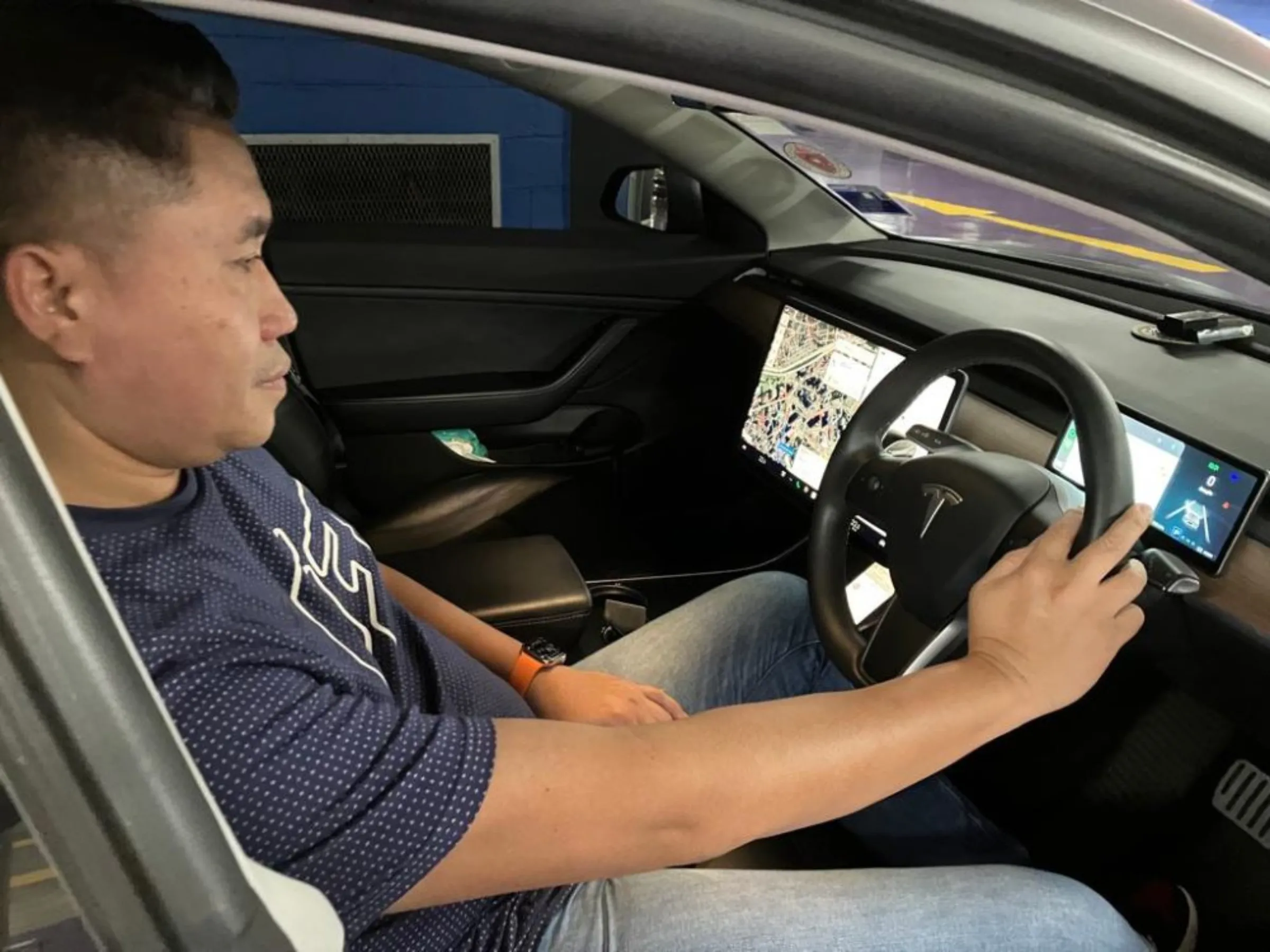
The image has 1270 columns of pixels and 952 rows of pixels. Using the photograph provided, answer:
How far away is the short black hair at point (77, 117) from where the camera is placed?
674 mm

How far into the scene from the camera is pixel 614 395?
230cm

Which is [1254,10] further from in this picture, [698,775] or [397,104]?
[698,775]

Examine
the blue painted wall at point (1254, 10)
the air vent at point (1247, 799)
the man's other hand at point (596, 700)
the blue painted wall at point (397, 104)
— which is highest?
the blue painted wall at point (1254, 10)

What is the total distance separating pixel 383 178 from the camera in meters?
3.29

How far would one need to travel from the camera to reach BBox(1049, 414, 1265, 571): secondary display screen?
1.09 metres

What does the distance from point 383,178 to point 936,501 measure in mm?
2613

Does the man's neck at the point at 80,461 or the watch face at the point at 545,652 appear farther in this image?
the watch face at the point at 545,652

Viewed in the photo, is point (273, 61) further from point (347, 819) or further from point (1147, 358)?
point (347, 819)

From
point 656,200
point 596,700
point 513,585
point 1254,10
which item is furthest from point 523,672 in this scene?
point 1254,10

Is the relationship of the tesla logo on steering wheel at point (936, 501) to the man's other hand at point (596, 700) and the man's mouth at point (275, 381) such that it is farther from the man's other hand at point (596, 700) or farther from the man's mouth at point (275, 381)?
the man's mouth at point (275, 381)

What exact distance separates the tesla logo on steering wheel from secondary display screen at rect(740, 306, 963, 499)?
0.39 m

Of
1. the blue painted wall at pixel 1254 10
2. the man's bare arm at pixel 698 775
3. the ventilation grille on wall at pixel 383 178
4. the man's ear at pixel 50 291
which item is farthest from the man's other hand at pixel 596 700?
the blue painted wall at pixel 1254 10

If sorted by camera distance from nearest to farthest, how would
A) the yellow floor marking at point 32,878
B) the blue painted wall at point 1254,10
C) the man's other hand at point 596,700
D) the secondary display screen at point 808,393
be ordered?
the yellow floor marking at point 32,878 → the man's other hand at point 596,700 → the secondary display screen at point 808,393 → the blue painted wall at point 1254,10

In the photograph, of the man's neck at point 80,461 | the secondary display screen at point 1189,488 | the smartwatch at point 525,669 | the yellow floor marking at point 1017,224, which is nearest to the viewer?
the man's neck at point 80,461
